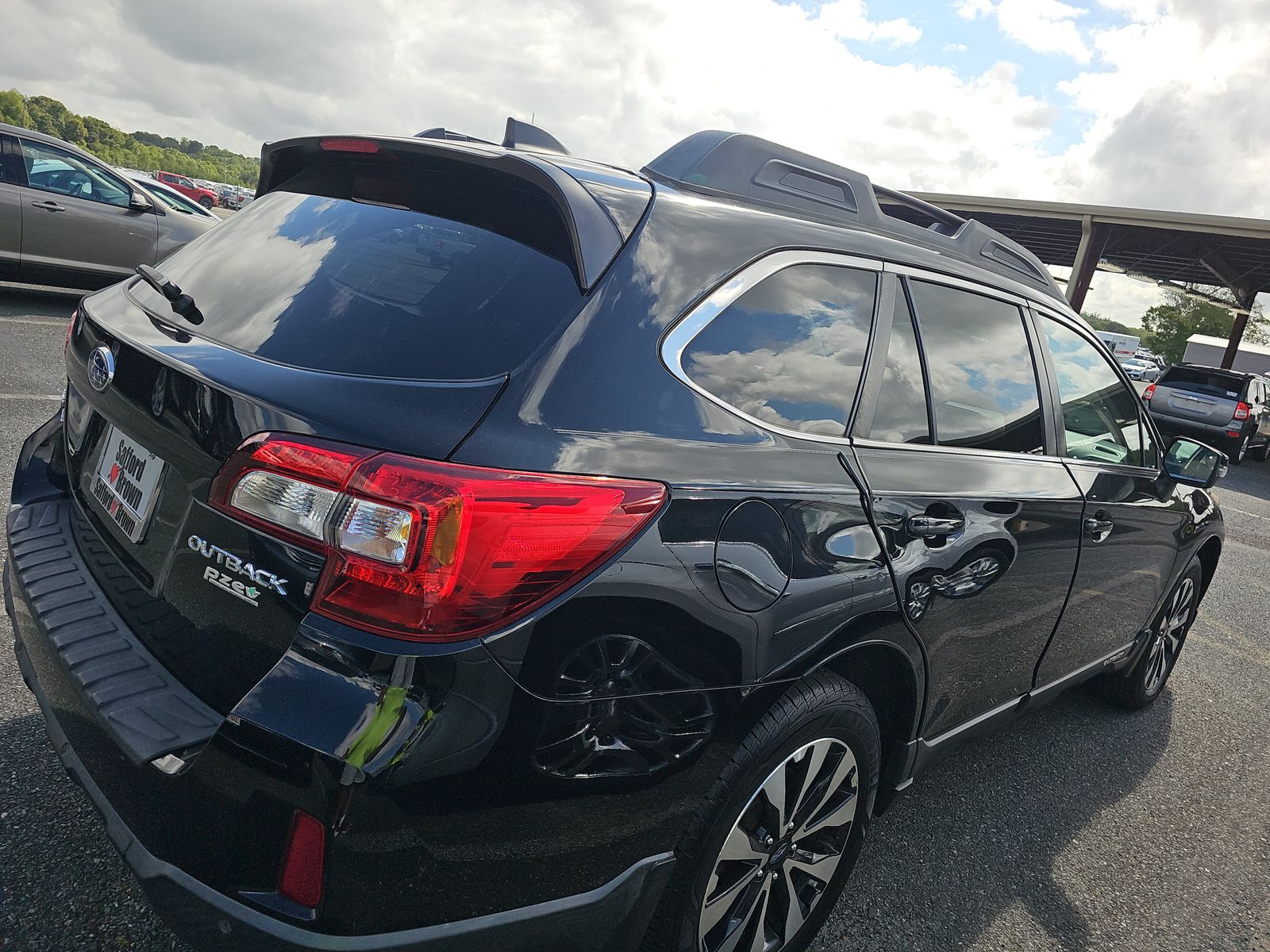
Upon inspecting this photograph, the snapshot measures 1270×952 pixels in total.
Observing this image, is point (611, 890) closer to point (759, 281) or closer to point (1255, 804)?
point (759, 281)

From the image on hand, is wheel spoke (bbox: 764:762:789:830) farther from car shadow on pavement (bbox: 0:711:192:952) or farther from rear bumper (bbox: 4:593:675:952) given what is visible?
car shadow on pavement (bbox: 0:711:192:952)

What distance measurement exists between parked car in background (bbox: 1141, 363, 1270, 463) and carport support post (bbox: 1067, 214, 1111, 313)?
7.42 meters

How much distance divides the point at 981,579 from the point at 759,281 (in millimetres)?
1020

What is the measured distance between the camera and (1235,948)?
2547mm

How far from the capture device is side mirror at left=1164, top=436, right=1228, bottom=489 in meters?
3.44

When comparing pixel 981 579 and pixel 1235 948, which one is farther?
pixel 1235 948

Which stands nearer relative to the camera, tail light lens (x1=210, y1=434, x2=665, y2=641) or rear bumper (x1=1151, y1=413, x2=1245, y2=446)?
tail light lens (x1=210, y1=434, x2=665, y2=641)

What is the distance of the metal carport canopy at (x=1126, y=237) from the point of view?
69.5 ft

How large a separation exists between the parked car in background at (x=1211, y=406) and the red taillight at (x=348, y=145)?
16506mm

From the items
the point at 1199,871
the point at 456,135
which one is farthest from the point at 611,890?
the point at 1199,871

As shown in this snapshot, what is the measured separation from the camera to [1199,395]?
1581cm

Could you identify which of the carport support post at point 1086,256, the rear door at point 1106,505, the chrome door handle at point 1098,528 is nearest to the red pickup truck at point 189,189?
the carport support post at point 1086,256

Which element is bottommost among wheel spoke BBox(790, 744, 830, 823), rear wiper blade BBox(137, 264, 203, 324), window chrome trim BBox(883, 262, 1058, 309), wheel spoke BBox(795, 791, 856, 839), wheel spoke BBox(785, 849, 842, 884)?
wheel spoke BBox(785, 849, 842, 884)

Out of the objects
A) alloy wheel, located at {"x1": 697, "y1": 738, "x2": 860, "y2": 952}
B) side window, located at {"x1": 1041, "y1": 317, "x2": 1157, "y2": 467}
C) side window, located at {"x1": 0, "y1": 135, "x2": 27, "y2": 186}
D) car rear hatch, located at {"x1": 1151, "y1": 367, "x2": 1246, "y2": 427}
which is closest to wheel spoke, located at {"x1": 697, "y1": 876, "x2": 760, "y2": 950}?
alloy wheel, located at {"x1": 697, "y1": 738, "x2": 860, "y2": 952}
